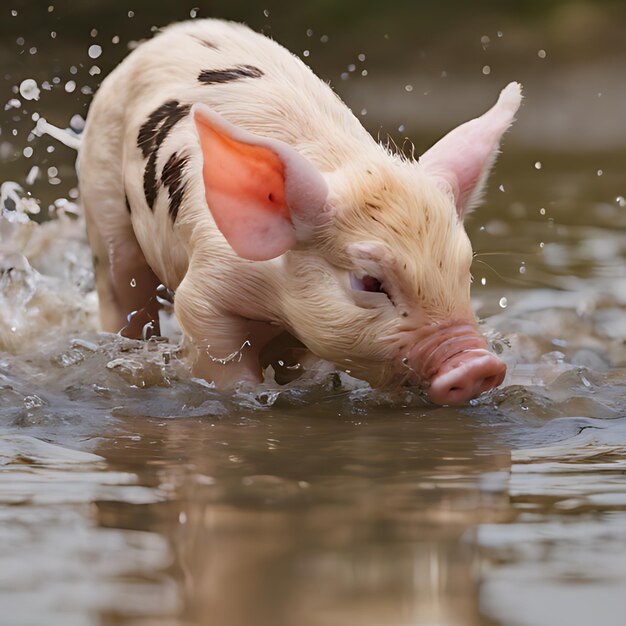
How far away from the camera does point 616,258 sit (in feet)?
20.1

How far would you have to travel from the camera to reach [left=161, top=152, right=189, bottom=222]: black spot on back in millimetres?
3750

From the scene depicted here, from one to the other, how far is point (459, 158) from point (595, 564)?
1787 mm

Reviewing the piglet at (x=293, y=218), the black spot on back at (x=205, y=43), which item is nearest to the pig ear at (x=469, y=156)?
the piglet at (x=293, y=218)

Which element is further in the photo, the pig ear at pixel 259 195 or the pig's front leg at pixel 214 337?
the pig's front leg at pixel 214 337

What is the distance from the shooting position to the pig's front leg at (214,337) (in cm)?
356

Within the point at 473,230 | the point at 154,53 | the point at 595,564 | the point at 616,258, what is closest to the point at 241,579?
the point at 595,564

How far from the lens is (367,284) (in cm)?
334

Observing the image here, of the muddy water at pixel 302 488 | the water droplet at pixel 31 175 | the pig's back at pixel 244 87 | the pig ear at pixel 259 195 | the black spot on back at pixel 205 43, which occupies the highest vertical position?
the black spot on back at pixel 205 43

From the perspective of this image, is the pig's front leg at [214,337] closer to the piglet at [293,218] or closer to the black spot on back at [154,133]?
the piglet at [293,218]

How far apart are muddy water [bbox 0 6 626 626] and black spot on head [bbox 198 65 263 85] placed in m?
0.84

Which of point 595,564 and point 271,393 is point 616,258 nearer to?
point 271,393

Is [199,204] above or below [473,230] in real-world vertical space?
above

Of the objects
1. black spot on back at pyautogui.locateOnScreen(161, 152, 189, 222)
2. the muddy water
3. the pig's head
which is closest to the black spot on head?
black spot on back at pyautogui.locateOnScreen(161, 152, 189, 222)

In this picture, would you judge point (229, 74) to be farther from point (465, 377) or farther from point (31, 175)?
point (31, 175)
